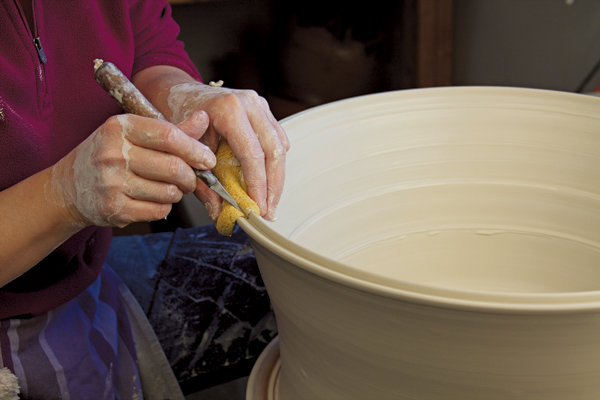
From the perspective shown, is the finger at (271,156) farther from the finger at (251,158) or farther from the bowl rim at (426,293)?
the bowl rim at (426,293)

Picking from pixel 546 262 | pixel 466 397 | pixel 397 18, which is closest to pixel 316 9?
pixel 397 18

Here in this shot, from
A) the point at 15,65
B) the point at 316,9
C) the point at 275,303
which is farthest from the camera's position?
the point at 316,9

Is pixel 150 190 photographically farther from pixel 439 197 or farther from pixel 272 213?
pixel 439 197

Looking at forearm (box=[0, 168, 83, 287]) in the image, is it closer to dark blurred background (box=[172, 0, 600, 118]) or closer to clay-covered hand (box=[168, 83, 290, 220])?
clay-covered hand (box=[168, 83, 290, 220])

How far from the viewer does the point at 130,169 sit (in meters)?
0.50

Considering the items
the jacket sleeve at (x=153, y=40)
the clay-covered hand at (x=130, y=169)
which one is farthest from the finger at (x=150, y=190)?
the jacket sleeve at (x=153, y=40)

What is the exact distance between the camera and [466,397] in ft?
1.34

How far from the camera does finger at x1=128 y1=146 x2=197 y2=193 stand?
0.49 m

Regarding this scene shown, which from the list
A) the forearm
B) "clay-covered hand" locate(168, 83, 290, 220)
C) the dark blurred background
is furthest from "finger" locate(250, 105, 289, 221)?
the dark blurred background

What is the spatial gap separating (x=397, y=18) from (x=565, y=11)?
25.2 inches

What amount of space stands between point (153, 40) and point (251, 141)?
46 cm

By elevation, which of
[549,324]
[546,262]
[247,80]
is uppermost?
[549,324]

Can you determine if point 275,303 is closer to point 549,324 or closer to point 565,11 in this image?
point 549,324

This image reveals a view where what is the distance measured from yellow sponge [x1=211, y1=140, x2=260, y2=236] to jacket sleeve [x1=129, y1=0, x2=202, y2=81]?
1.18 ft
